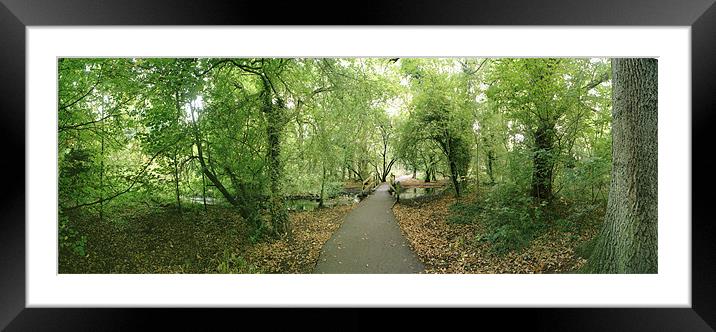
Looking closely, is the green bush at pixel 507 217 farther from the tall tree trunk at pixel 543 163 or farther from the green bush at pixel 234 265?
the green bush at pixel 234 265

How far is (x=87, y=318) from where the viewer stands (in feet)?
4.95

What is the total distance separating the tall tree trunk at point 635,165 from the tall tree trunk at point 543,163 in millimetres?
981

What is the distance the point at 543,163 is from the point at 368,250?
1.80 m

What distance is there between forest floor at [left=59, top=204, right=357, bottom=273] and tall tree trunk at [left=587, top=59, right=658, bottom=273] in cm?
235

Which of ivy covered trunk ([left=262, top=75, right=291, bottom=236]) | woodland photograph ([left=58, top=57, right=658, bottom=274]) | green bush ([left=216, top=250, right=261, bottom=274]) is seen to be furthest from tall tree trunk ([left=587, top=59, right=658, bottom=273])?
green bush ([left=216, top=250, right=261, bottom=274])

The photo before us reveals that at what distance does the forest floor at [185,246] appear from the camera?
304 centimetres

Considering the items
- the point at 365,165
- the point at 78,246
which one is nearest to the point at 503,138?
the point at 365,165

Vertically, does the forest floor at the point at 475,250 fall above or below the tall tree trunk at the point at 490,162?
below

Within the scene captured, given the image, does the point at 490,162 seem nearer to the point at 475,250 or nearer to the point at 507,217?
the point at 507,217

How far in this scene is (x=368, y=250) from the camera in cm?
332
